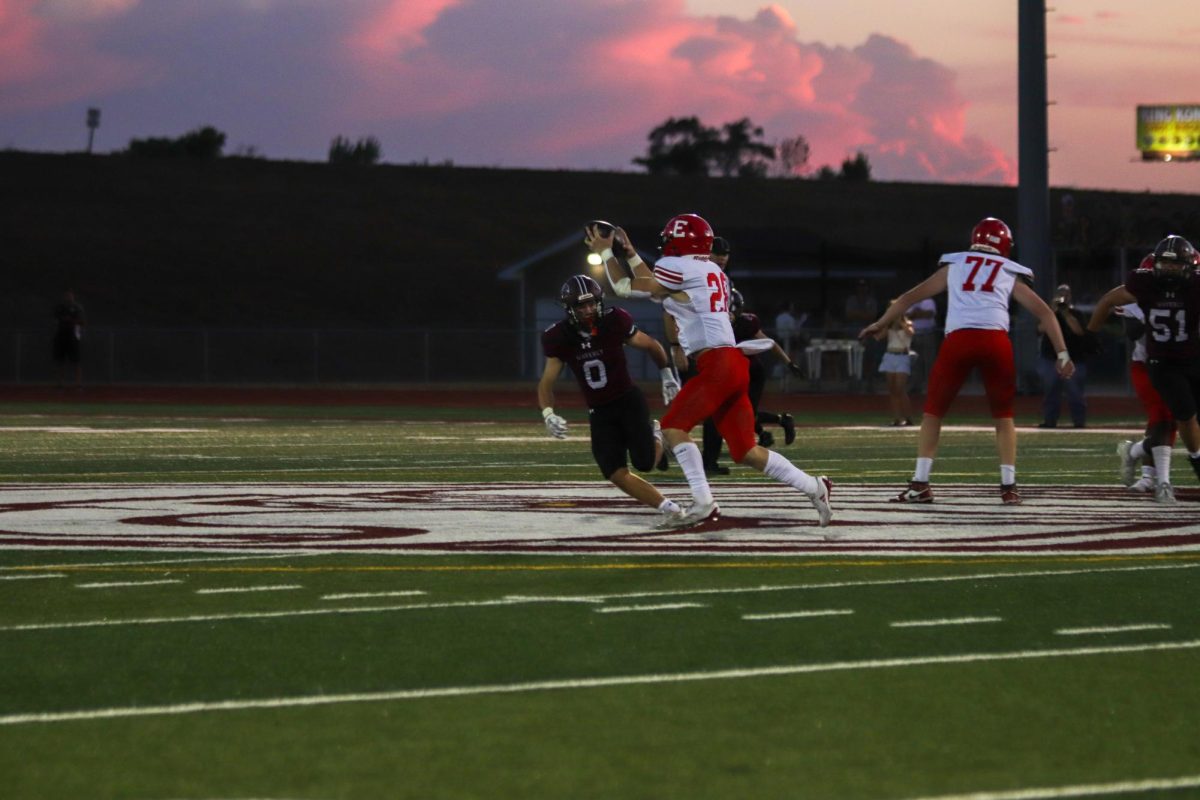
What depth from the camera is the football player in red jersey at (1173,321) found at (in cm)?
1438

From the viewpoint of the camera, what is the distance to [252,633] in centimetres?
812

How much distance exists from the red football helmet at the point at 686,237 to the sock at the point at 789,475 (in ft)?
4.39

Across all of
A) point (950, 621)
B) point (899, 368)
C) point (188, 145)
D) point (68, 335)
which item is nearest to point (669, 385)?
point (950, 621)

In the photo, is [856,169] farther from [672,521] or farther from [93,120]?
[672,521]

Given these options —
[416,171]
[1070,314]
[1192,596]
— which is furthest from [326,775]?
[416,171]

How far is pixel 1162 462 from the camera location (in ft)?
47.9

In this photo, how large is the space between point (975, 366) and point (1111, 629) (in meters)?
6.09

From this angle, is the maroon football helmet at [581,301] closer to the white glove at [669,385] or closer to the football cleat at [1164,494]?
the white glove at [669,385]

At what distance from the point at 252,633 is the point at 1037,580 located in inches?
149

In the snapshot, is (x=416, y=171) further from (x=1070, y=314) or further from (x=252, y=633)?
(x=252, y=633)

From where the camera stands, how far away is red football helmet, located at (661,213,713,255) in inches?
489

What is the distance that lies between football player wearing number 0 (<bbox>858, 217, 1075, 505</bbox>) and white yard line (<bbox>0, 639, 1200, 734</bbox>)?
20.4 feet

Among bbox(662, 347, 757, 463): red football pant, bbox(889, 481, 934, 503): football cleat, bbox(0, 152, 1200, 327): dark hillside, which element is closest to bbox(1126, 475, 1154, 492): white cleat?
bbox(889, 481, 934, 503): football cleat

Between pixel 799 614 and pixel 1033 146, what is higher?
pixel 1033 146
